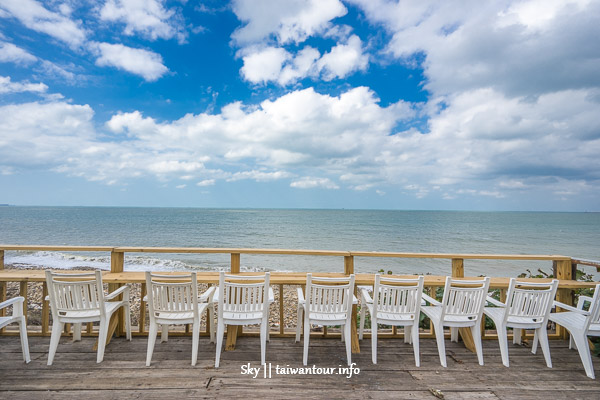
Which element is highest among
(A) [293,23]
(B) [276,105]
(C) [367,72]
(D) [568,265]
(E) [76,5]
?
(C) [367,72]

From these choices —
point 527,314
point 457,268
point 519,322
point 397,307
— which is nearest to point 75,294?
point 397,307

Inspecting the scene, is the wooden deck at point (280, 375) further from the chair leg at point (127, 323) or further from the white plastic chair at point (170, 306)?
the white plastic chair at point (170, 306)

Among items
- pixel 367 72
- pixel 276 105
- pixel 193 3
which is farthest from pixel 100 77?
pixel 367 72

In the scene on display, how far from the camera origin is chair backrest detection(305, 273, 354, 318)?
110 inches

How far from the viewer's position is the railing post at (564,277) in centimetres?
373

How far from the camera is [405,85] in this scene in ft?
53.9

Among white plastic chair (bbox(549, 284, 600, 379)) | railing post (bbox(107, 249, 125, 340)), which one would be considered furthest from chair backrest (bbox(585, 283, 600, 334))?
railing post (bbox(107, 249, 125, 340))

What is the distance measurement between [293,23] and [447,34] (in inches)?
155

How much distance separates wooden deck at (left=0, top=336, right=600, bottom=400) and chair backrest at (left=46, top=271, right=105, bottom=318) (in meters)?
0.55

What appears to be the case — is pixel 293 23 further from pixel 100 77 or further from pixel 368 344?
pixel 100 77

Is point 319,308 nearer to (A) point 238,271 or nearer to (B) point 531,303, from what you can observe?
(A) point 238,271

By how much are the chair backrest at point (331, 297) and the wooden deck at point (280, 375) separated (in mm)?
568

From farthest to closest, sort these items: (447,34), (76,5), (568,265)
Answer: (76,5) < (447,34) < (568,265)

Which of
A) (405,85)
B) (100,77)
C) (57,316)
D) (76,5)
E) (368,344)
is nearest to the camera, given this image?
(57,316)
